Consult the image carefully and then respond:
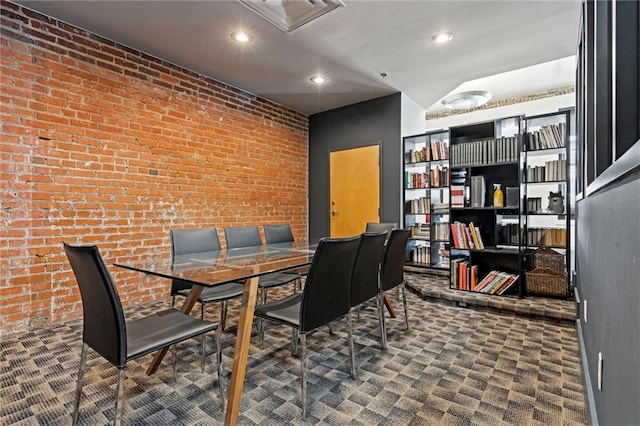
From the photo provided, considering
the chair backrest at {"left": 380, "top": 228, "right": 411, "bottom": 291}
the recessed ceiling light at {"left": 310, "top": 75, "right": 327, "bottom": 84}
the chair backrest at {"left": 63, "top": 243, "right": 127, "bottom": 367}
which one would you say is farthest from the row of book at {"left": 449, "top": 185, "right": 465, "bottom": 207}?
the chair backrest at {"left": 63, "top": 243, "right": 127, "bottom": 367}

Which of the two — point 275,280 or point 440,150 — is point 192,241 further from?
point 440,150

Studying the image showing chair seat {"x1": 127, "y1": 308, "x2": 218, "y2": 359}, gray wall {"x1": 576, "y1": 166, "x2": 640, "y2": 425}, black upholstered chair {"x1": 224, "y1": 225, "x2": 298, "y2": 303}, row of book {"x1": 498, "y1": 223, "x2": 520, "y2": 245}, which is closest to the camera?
gray wall {"x1": 576, "y1": 166, "x2": 640, "y2": 425}

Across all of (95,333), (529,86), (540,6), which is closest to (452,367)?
(95,333)

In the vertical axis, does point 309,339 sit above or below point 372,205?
below

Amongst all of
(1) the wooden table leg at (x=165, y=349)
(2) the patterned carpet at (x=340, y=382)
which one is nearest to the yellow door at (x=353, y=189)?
(2) the patterned carpet at (x=340, y=382)

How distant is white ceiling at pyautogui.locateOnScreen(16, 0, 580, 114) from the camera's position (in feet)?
8.58

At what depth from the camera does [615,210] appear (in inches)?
36.2

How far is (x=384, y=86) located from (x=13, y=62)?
386 cm

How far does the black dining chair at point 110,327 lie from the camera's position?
50.6 inches

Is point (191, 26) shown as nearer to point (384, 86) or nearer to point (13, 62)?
point (13, 62)

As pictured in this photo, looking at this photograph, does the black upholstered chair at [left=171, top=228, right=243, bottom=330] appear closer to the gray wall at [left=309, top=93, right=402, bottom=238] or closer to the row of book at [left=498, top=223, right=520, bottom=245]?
the gray wall at [left=309, top=93, right=402, bottom=238]

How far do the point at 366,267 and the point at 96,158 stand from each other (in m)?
2.77

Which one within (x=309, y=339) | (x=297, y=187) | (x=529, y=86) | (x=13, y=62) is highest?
(x=529, y=86)

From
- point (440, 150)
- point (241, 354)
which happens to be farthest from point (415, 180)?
point (241, 354)
